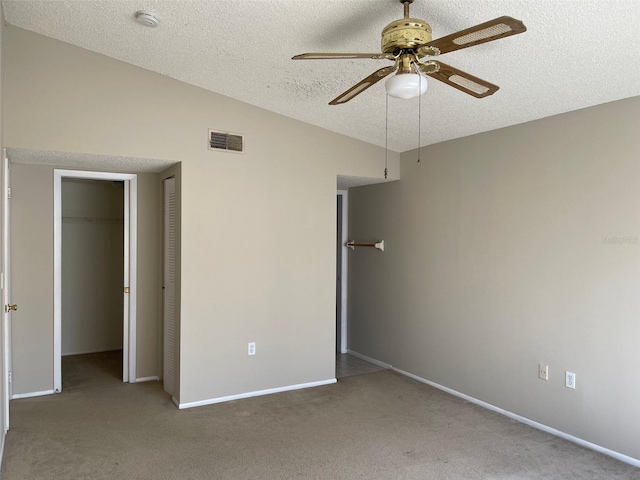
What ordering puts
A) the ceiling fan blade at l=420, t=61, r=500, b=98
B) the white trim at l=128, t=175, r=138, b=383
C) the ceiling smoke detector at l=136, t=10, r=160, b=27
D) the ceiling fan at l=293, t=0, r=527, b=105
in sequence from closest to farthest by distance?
the ceiling fan at l=293, t=0, r=527, b=105 → the ceiling fan blade at l=420, t=61, r=500, b=98 → the ceiling smoke detector at l=136, t=10, r=160, b=27 → the white trim at l=128, t=175, r=138, b=383

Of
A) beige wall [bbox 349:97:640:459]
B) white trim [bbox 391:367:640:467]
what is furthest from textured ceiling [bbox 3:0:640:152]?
white trim [bbox 391:367:640:467]

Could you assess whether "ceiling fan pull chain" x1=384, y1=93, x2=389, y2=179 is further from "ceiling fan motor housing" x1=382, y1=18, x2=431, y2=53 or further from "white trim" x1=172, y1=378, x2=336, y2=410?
"white trim" x1=172, y1=378, x2=336, y2=410

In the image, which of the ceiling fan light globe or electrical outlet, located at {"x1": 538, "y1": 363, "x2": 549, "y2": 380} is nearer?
the ceiling fan light globe

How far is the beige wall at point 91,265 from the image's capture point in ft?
18.3

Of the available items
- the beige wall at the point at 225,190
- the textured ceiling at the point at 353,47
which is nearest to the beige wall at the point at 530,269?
the textured ceiling at the point at 353,47

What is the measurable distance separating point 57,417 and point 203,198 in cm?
207

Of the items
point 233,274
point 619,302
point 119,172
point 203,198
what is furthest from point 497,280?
point 119,172

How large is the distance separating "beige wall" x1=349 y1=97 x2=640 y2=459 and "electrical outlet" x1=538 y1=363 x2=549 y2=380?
4 cm

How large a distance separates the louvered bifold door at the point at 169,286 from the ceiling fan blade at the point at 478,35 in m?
2.85

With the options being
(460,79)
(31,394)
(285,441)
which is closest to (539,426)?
(285,441)

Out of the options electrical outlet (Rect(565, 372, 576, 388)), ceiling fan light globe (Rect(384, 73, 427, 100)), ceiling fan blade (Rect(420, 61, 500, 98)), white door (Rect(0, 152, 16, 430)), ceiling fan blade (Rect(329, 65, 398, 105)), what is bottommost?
electrical outlet (Rect(565, 372, 576, 388))

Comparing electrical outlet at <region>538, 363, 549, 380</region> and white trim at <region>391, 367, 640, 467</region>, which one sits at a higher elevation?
electrical outlet at <region>538, 363, 549, 380</region>

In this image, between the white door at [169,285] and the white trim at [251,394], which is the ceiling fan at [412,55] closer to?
the white door at [169,285]

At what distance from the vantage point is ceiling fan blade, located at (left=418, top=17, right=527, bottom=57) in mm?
1637
